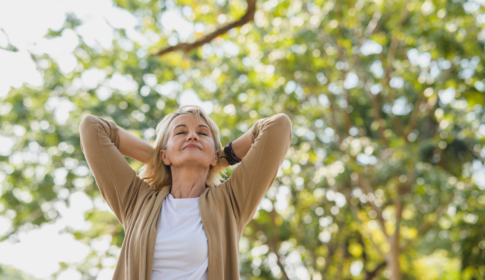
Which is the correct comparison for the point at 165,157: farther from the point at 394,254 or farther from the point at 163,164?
the point at 394,254

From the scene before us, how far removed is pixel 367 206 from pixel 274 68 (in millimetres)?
3445

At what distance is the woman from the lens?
5.32ft

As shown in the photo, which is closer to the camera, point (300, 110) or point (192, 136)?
point (192, 136)

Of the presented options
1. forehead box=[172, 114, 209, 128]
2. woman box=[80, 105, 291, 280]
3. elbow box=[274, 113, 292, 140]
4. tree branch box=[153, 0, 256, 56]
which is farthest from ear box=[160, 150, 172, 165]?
tree branch box=[153, 0, 256, 56]

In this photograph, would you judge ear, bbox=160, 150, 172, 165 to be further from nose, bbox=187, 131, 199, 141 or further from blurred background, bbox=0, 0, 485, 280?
blurred background, bbox=0, 0, 485, 280

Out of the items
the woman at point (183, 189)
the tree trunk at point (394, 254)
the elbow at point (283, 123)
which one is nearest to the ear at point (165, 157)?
the woman at point (183, 189)

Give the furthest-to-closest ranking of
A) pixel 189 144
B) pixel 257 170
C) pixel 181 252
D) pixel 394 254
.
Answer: pixel 394 254, pixel 189 144, pixel 257 170, pixel 181 252

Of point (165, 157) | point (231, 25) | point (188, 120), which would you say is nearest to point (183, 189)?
point (165, 157)

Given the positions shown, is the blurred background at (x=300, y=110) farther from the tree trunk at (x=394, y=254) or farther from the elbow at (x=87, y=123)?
the elbow at (x=87, y=123)

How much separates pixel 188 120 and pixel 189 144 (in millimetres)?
132

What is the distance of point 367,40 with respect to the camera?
27.2 ft

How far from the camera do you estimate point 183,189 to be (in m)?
1.89

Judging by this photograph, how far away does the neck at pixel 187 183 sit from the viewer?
6.20ft

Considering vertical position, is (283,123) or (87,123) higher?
(87,123)
